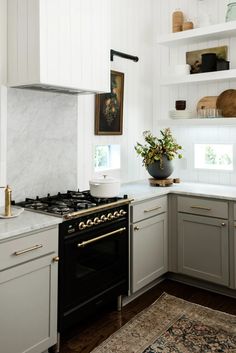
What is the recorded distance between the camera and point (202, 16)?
12.2ft

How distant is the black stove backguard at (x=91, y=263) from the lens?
243 centimetres

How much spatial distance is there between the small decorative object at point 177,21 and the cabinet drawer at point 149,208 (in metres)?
1.77

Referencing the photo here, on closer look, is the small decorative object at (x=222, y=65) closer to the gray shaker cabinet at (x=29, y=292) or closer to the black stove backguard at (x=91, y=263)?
the black stove backguard at (x=91, y=263)

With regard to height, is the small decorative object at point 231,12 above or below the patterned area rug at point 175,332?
above

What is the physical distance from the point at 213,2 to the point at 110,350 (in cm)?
334

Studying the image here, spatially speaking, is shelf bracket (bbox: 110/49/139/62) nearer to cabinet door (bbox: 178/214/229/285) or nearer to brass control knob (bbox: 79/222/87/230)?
cabinet door (bbox: 178/214/229/285)

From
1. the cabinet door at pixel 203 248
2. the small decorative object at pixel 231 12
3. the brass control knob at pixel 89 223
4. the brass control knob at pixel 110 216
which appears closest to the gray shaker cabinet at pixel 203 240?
the cabinet door at pixel 203 248

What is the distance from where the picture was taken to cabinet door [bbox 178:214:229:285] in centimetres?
324

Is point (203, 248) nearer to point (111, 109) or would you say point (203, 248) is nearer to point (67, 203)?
point (67, 203)

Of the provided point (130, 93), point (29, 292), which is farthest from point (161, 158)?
point (29, 292)

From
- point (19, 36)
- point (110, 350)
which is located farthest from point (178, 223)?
point (19, 36)

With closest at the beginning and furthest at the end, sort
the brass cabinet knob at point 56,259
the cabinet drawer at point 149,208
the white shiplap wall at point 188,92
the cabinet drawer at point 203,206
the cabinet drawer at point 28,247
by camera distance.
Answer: the cabinet drawer at point 28,247 < the brass cabinet knob at point 56,259 < the cabinet drawer at point 149,208 < the cabinet drawer at point 203,206 < the white shiplap wall at point 188,92

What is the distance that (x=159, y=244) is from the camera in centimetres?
344

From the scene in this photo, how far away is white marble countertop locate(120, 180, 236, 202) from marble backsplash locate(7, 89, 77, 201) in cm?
57
